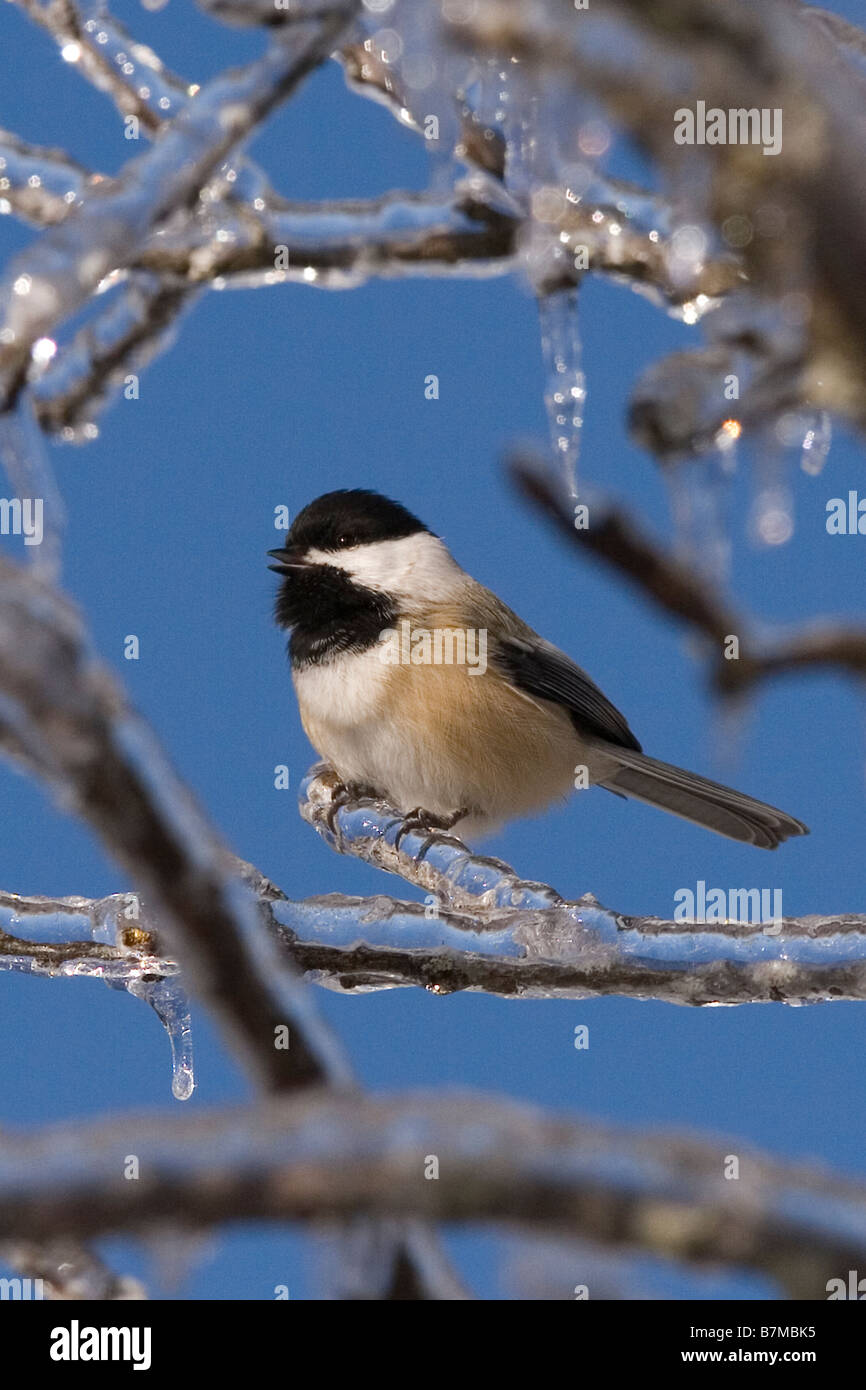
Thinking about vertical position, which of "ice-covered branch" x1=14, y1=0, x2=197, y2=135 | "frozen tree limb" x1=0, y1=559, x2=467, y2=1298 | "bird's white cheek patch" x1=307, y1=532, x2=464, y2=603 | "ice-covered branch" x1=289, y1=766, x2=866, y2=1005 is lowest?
"frozen tree limb" x1=0, y1=559, x2=467, y2=1298

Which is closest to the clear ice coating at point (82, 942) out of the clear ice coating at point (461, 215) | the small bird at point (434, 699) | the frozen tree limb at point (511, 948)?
the frozen tree limb at point (511, 948)

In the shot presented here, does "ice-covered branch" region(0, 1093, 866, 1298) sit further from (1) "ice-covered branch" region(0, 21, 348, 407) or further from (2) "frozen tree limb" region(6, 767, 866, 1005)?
(2) "frozen tree limb" region(6, 767, 866, 1005)

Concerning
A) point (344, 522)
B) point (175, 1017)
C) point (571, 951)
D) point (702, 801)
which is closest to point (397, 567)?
point (344, 522)

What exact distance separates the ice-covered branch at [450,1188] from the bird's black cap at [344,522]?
3144 mm

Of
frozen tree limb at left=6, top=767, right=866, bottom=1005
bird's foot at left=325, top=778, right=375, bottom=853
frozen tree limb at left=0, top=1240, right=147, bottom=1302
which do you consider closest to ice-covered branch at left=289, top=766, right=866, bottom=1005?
frozen tree limb at left=6, top=767, right=866, bottom=1005

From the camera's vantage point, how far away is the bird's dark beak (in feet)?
Result: 11.6

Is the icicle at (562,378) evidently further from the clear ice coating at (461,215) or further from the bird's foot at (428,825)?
the bird's foot at (428,825)

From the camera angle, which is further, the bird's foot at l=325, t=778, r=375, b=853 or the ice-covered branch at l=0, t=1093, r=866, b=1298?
the bird's foot at l=325, t=778, r=375, b=853

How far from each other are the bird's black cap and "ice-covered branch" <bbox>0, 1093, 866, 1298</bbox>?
3.14m

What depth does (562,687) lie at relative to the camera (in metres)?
3.72

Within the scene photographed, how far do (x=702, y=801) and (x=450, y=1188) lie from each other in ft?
10.2

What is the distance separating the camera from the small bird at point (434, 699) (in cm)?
333

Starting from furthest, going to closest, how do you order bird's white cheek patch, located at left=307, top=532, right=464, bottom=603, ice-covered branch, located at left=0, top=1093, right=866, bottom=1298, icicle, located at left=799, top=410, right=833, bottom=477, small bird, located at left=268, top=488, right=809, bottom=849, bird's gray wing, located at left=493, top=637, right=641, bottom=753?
bird's gray wing, located at left=493, top=637, right=641, bottom=753
bird's white cheek patch, located at left=307, top=532, right=464, bottom=603
small bird, located at left=268, top=488, right=809, bottom=849
icicle, located at left=799, top=410, right=833, bottom=477
ice-covered branch, located at left=0, top=1093, right=866, bottom=1298
